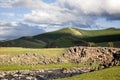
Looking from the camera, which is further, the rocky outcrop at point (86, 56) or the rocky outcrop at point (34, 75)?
the rocky outcrop at point (86, 56)

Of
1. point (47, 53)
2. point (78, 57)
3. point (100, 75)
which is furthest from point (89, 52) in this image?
point (100, 75)

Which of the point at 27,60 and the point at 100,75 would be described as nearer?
the point at 100,75

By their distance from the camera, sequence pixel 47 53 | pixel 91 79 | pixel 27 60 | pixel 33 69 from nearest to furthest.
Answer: pixel 91 79 < pixel 33 69 < pixel 27 60 < pixel 47 53

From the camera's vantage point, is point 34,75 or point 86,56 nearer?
point 34,75

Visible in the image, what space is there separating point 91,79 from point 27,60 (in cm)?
10786

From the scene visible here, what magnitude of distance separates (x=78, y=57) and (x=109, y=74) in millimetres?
119965

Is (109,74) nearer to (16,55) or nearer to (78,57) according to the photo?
(16,55)

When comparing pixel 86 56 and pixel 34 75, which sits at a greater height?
pixel 86 56

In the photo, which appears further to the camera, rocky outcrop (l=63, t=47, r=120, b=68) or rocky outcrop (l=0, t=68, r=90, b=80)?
rocky outcrop (l=63, t=47, r=120, b=68)

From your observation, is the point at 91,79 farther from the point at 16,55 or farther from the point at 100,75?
the point at 16,55

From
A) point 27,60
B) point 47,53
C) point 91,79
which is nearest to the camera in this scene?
point 91,79

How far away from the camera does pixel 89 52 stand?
197 m

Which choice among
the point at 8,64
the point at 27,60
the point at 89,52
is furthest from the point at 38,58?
the point at 89,52

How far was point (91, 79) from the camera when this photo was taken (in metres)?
69.5
